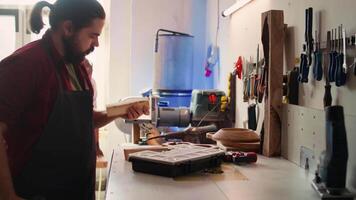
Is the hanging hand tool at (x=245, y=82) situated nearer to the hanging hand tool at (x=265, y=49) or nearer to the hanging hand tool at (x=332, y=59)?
the hanging hand tool at (x=265, y=49)

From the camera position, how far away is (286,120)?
6.48 ft

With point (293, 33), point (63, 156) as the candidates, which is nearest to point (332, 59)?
point (293, 33)

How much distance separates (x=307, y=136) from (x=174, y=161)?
1.68 ft

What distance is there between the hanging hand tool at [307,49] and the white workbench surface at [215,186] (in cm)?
36

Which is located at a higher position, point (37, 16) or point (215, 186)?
point (37, 16)

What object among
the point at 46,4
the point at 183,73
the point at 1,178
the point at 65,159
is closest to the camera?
the point at 1,178

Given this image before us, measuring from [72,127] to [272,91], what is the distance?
88 cm

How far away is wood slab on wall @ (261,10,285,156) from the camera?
6.66 feet

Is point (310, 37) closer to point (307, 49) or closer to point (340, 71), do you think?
point (307, 49)

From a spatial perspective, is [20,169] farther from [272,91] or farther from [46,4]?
[272,91]

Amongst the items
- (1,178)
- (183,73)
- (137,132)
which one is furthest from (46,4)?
(183,73)

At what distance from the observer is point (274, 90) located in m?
2.03

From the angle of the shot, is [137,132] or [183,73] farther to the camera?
[183,73]

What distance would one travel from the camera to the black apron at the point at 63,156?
1518 mm
